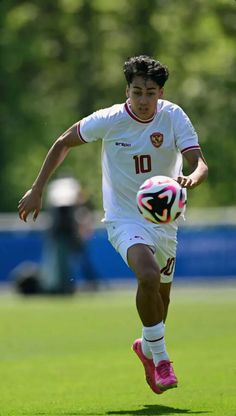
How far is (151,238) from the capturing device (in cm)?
1000

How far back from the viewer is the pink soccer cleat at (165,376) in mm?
9453

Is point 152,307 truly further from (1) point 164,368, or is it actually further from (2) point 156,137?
(2) point 156,137

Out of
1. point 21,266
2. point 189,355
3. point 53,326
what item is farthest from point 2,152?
point 189,355

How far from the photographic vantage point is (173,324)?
17469mm

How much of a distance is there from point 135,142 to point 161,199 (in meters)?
0.93

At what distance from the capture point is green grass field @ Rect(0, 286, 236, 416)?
9.82 meters

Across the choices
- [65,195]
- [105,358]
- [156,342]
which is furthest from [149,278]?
[65,195]

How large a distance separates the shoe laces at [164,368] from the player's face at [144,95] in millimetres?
1738

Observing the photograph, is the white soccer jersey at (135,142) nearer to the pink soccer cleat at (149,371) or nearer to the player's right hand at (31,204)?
the player's right hand at (31,204)

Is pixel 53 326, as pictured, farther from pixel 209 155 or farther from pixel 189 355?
pixel 209 155

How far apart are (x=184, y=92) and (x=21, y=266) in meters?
8.70

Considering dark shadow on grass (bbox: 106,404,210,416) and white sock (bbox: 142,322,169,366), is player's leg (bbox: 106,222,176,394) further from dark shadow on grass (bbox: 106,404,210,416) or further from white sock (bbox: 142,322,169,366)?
dark shadow on grass (bbox: 106,404,210,416)

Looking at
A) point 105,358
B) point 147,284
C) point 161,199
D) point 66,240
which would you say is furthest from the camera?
point 66,240

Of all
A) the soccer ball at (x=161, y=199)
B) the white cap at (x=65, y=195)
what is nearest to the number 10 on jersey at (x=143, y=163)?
the soccer ball at (x=161, y=199)
